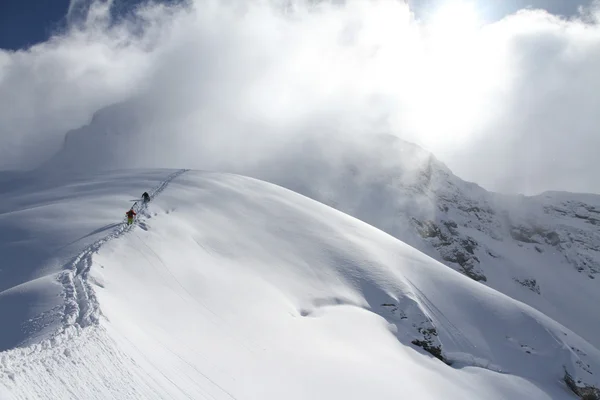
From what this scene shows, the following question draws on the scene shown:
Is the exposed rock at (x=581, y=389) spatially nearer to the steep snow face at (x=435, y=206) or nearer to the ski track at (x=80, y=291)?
the ski track at (x=80, y=291)

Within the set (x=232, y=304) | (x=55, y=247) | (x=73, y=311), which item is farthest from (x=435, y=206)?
(x=73, y=311)

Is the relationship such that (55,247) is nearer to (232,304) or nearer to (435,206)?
(232,304)

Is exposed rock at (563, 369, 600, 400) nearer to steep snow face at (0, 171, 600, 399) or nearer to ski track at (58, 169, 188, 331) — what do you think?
steep snow face at (0, 171, 600, 399)

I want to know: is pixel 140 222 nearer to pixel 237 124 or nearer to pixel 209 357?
pixel 209 357

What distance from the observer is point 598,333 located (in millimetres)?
102188

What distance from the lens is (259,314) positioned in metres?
22.4

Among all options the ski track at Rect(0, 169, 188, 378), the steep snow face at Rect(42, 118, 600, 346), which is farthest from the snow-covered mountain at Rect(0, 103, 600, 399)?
the steep snow face at Rect(42, 118, 600, 346)

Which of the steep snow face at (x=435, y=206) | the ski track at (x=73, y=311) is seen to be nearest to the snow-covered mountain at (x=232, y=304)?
the ski track at (x=73, y=311)

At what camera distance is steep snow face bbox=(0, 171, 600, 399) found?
12.2m

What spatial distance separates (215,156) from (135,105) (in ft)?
211

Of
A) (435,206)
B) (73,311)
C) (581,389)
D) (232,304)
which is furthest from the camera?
(435,206)

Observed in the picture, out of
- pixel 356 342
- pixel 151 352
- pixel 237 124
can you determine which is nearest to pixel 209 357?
pixel 151 352

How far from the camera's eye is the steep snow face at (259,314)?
12.2 meters

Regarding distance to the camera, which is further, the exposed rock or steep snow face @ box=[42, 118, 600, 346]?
steep snow face @ box=[42, 118, 600, 346]
